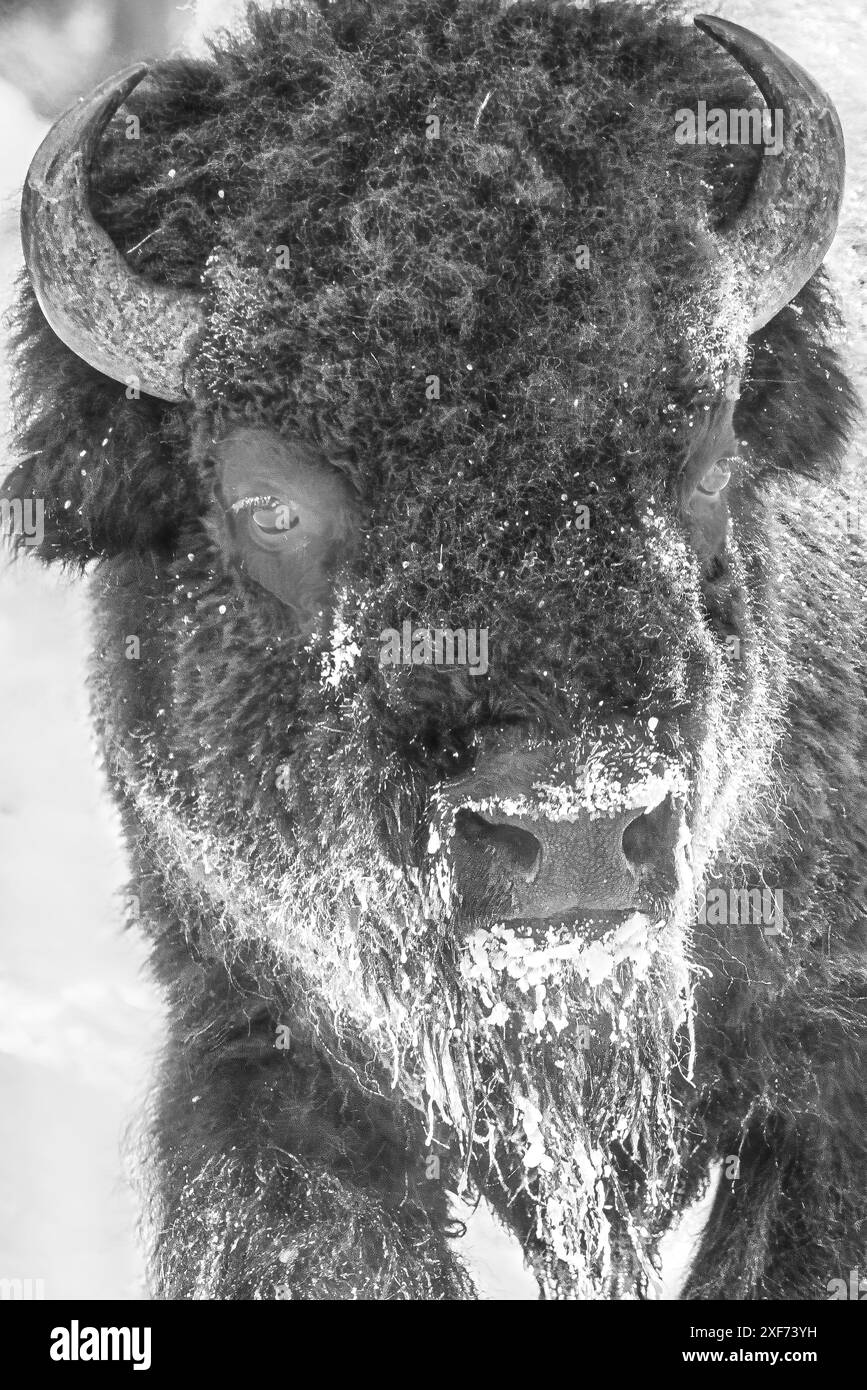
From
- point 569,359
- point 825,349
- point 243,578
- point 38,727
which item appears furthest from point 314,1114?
point 38,727

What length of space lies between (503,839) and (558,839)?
0.44 feet

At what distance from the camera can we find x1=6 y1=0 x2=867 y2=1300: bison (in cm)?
233

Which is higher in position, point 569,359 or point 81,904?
point 569,359

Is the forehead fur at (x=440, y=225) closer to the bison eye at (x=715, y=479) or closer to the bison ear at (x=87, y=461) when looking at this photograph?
the bison ear at (x=87, y=461)

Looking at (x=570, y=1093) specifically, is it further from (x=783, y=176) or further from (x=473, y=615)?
(x=783, y=176)

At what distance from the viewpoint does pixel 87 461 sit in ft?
9.52

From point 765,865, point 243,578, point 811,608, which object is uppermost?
point 243,578

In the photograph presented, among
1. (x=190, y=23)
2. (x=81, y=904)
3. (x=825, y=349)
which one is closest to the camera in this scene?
(x=825, y=349)

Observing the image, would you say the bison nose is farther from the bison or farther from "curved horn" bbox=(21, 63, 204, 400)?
"curved horn" bbox=(21, 63, 204, 400)

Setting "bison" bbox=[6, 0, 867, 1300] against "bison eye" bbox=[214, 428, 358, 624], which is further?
"bison eye" bbox=[214, 428, 358, 624]

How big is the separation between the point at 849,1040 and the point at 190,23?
172 inches

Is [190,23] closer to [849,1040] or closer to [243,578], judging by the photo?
[243,578]

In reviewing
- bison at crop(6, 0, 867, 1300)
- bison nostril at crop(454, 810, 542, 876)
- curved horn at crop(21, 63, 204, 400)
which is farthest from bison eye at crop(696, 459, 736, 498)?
curved horn at crop(21, 63, 204, 400)
